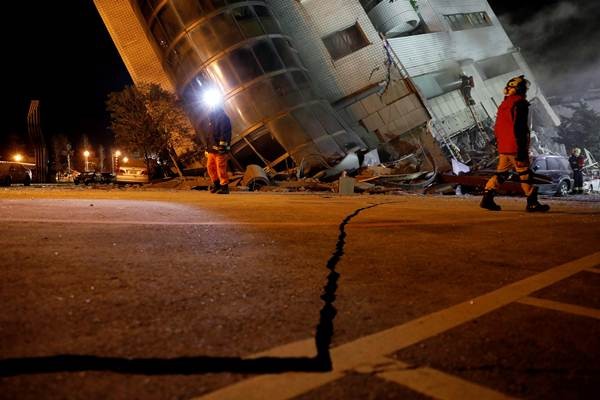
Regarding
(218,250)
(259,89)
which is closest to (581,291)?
(218,250)

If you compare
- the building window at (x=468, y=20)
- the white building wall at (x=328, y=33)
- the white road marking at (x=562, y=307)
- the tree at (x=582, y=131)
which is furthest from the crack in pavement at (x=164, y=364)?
the tree at (x=582, y=131)

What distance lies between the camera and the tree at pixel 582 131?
27.6 m

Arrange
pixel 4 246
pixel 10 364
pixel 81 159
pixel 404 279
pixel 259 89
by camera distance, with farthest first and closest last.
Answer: pixel 81 159
pixel 259 89
pixel 4 246
pixel 404 279
pixel 10 364

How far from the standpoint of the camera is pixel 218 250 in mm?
3084

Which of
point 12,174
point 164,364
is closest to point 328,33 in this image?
point 12,174

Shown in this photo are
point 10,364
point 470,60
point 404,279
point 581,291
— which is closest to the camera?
point 10,364

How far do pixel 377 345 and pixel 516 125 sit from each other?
205 inches

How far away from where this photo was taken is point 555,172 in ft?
50.5

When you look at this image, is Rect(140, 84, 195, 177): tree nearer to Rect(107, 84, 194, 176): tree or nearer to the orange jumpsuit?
Rect(107, 84, 194, 176): tree

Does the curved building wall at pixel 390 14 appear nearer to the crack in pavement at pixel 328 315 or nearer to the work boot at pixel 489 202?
the work boot at pixel 489 202

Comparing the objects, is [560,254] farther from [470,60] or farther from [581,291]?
[470,60]

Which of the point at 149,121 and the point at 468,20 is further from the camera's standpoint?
the point at 468,20

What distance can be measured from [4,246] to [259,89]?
1446 cm

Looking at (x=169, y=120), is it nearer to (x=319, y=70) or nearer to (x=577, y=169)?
(x=319, y=70)
